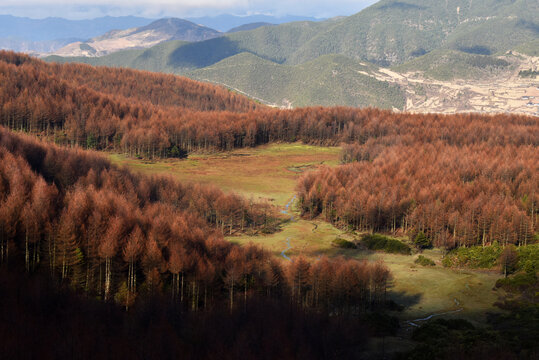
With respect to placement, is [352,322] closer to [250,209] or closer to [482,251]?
[482,251]

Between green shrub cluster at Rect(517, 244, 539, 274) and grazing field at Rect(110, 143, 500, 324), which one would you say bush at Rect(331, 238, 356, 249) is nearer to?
grazing field at Rect(110, 143, 500, 324)

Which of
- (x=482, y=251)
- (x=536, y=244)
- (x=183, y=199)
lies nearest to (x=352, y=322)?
(x=482, y=251)

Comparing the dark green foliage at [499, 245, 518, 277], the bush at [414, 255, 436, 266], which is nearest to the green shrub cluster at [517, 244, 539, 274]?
the dark green foliage at [499, 245, 518, 277]

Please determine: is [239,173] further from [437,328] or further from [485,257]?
[437,328]

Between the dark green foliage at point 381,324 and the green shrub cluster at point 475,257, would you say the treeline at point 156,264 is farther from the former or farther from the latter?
the green shrub cluster at point 475,257

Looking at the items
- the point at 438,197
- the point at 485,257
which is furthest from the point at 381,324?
the point at 438,197

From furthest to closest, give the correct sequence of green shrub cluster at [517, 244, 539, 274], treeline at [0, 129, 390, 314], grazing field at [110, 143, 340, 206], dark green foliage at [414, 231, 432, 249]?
grazing field at [110, 143, 340, 206] → dark green foliage at [414, 231, 432, 249] → green shrub cluster at [517, 244, 539, 274] → treeline at [0, 129, 390, 314]
